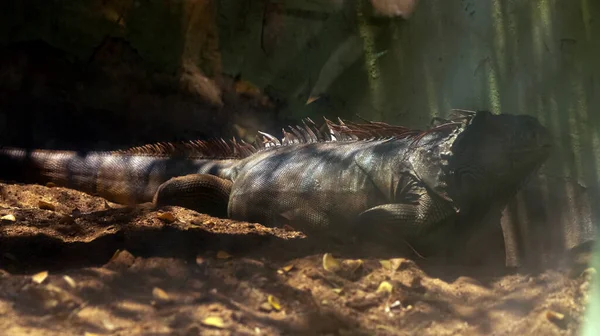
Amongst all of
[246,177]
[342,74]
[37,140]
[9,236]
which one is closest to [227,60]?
[342,74]

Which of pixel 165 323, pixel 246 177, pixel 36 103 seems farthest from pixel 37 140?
pixel 165 323

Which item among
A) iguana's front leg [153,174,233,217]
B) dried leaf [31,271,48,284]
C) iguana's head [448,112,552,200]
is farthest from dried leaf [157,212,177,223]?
iguana's head [448,112,552,200]

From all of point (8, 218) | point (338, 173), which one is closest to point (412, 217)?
point (338, 173)

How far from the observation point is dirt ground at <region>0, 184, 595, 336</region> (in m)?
2.64

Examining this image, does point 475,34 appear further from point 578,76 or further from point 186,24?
point 186,24

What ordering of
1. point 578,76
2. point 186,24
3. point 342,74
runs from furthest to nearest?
point 186,24, point 342,74, point 578,76

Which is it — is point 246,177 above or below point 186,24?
below

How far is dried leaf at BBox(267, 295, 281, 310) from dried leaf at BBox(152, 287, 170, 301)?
55 centimetres

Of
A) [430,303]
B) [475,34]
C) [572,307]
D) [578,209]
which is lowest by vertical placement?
[430,303]

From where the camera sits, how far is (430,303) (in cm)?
299

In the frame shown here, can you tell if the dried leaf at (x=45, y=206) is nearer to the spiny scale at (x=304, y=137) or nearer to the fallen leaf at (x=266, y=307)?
the spiny scale at (x=304, y=137)

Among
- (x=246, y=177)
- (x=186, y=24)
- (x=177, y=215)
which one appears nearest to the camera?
(x=177, y=215)

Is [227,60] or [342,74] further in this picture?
[227,60]

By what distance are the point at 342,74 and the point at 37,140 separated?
453 centimetres
